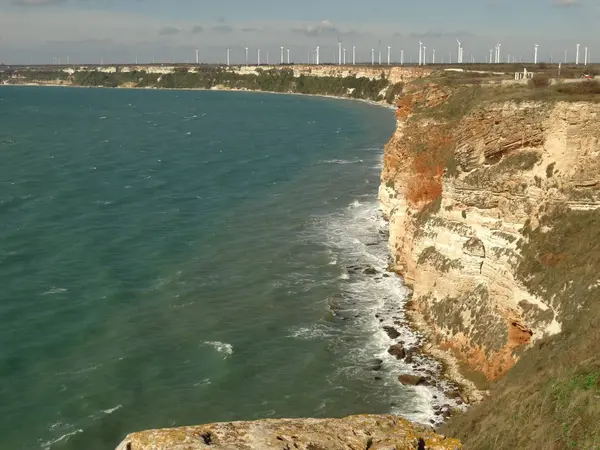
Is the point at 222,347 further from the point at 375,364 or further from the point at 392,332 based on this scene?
the point at 392,332

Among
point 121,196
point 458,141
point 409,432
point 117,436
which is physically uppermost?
point 458,141

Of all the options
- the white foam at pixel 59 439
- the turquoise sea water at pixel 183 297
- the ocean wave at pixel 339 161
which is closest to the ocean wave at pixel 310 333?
the turquoise sea water at pixel 183 297

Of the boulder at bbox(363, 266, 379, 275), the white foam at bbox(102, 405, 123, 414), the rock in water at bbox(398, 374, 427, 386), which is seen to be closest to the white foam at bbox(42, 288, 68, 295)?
the white foam at bbox(102, 405, 123, 414)

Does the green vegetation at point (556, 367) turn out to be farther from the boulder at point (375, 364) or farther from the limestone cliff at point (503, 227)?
the boulder at point (375, 364)

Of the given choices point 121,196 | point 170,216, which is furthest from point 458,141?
point 121,196

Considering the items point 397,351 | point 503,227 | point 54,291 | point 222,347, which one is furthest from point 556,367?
point 54,291

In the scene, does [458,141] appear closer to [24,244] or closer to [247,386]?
[247,386]

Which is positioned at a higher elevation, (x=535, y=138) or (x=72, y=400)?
(x=535, y=138)

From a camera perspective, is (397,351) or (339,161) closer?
(397,351)
